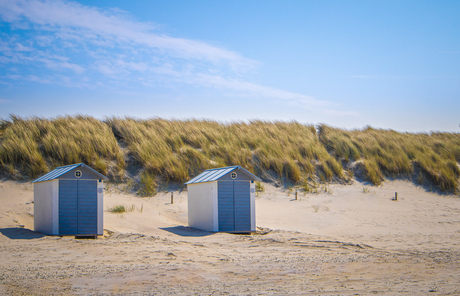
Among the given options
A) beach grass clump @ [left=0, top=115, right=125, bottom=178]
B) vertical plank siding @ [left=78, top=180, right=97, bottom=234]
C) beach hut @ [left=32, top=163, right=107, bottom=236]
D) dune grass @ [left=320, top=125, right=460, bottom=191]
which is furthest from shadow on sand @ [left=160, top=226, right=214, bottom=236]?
dune grass @ [left=320, top=125, right=460, bottom=191]

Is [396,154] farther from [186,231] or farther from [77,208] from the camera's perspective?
[77,208]

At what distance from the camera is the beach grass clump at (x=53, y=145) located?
17594mm

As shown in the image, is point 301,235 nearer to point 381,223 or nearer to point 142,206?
point 381,223

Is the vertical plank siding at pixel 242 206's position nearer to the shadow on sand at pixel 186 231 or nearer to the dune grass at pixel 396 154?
the shadow on sand at pixel 186 231

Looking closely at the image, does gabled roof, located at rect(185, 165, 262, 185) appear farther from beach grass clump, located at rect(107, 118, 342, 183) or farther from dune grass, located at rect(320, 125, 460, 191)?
dune grass, located at rect(320, 125, 460, 191)

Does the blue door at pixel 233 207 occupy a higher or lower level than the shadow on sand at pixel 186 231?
higher

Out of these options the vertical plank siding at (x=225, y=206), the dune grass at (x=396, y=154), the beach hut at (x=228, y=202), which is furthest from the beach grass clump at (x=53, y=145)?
the dune grass at (x=396, y=154)

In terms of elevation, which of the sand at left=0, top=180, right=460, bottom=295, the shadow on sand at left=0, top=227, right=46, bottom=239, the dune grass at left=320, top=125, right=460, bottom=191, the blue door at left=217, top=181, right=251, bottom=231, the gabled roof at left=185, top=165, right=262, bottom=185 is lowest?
the sand at left=0, top=180, right=460, bottom=295

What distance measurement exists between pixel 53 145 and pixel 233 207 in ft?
33.2

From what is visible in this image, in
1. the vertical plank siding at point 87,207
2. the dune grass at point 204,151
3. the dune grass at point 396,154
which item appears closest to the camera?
the vertical plank siding at point 87,207

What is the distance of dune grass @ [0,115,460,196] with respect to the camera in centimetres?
1848

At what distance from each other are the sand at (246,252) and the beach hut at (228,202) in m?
0.64

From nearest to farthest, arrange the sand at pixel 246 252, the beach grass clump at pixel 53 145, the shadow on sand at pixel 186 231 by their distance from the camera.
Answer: the sand at pixel 246 252 < the shadow on sand at pixel 186 231 < the beach grass clump at pixel 53 145

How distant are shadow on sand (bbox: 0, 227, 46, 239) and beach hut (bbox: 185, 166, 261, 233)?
4779 mm
